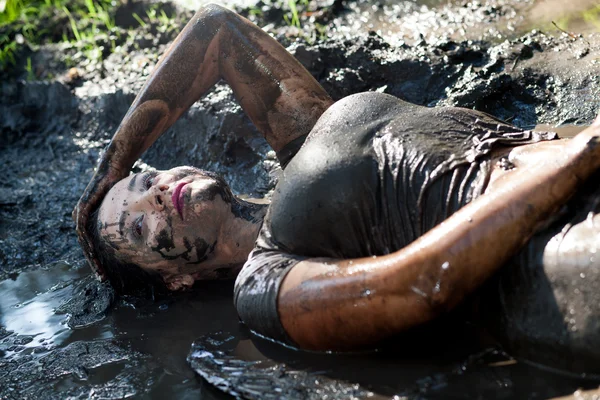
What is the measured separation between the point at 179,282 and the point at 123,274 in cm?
30

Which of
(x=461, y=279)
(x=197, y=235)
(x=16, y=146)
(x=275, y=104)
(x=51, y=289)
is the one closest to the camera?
(x=461, y=279)

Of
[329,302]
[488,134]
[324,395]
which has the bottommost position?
[324,395]

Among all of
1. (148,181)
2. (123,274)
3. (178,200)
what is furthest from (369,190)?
(123,274)

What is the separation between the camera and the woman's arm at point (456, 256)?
265 centimetres

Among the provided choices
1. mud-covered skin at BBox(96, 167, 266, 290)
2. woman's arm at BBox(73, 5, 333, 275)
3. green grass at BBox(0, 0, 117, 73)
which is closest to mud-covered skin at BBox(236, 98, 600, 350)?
mud-covered skin at BBox(96, 167, 266, 290)

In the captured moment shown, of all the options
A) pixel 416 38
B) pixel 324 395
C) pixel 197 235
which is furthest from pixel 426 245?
pixel 416 38

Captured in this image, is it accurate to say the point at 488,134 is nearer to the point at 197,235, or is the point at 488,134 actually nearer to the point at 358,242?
the point at 358,242

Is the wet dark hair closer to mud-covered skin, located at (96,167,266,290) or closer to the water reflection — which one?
mud-covered skin, located at (96,167,266,290)

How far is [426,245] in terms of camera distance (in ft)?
8.85

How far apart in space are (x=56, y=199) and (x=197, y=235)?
2.33 metres

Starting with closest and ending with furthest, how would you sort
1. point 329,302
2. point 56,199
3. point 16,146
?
point 329,302 < point 56,199 < point 16,146

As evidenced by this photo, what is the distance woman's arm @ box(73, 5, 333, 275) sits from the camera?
4082mm

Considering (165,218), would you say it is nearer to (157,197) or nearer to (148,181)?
(157,197)

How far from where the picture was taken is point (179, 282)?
13.2ft
